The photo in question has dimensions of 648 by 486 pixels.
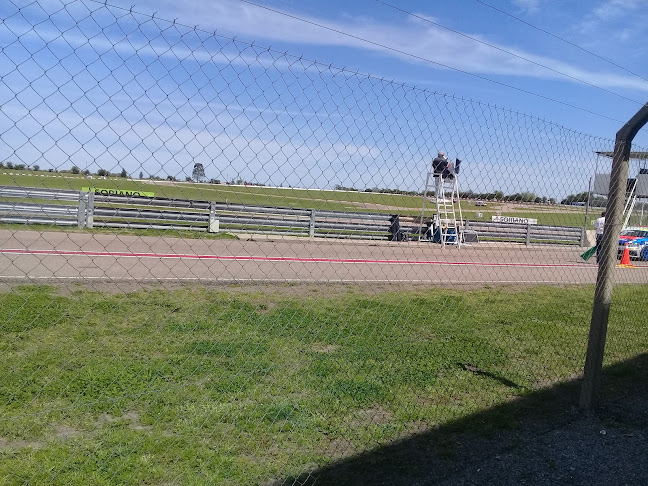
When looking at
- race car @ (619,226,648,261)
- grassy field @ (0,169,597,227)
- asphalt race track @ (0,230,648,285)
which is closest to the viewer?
grassy field @ (0,169,597,227)

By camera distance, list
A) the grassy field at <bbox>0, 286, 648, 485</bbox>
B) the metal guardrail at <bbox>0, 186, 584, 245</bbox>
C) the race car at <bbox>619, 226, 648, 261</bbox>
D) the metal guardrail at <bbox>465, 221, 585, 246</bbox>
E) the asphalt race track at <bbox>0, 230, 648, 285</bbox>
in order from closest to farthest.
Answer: the grassy field at <bbox>0, 286, 648, 485</bbox>, the asphalt race track at <bbox>0, 230, 648, 285</bbox>, the metal guardrail at <bbox>0, 186, 584, 245</bbox>, the race car at <bbox>619, 226, 648, 261</bbox>, the metal guardrail at <bbox>465, 221, 585, 246</bbox>

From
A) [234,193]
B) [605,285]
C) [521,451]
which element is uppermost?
[234,193]

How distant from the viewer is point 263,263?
1255 cm

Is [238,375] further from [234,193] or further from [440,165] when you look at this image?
[440,165]

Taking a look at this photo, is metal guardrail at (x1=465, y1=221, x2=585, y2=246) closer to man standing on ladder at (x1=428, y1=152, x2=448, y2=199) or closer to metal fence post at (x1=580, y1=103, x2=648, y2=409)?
metal fence post at (x1=580, y1=103, x2=648, y2=409)

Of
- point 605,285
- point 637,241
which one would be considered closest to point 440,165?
point 605,285

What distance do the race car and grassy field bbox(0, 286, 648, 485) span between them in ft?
48.0

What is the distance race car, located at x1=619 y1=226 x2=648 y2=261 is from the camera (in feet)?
71.2

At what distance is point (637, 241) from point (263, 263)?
52.0ft

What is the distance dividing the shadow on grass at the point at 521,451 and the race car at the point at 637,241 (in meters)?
18.3

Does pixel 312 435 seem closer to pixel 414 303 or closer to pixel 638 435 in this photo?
pixel 638 435

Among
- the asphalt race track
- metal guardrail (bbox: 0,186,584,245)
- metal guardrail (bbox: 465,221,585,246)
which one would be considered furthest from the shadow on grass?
metal guardrail (bbox: 465,221,585,246)

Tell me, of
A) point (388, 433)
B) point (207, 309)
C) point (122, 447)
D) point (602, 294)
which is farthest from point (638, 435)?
point (207, 309)

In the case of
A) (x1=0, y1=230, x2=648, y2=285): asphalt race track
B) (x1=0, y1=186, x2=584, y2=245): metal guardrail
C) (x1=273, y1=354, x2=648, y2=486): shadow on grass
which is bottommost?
(x1=273, y1=354, x2=648, y2=486): shadow on grass
